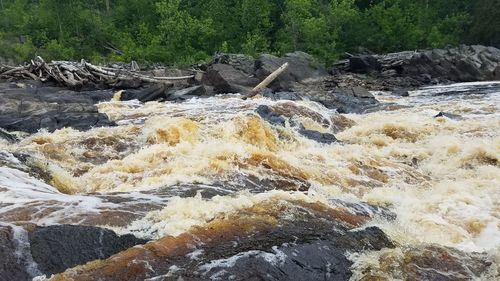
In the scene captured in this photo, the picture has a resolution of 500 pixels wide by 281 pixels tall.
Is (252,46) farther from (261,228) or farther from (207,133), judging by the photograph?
(261,228)

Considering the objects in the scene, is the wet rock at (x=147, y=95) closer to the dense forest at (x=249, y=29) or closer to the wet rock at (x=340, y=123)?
the wet rock at (x=340, y=123)

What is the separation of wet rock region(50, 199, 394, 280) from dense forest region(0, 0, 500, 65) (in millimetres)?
26486

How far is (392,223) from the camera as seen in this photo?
626 cm

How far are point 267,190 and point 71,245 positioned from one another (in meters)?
3.40

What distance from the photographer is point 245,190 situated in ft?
22.5

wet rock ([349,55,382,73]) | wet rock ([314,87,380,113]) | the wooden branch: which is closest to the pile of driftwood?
the wooden branch

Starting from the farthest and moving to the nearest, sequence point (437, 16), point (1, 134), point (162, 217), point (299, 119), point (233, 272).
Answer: point (437, 16) → point (299, 119) → point (1, 134) → point (162, 217) → point (233, 272)

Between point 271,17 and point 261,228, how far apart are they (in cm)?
3634

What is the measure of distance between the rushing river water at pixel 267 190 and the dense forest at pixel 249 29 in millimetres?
19948

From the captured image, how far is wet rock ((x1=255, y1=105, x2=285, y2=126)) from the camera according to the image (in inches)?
489

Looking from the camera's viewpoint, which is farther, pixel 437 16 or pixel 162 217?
pixel 437 16

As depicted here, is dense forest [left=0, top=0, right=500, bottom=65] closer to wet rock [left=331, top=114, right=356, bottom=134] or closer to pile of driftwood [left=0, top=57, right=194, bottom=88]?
pile of driftwood [left=0, top=57, right=194, bottom=88]

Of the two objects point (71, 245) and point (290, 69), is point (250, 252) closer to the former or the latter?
point (71, 245)

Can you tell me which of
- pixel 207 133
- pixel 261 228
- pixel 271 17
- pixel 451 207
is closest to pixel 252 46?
pixel 271 17
